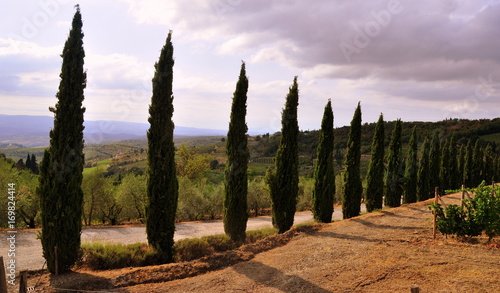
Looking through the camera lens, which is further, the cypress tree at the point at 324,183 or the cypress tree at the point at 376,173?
the cypress tree at the point at 376,173

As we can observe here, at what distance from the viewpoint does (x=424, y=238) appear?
432 inches

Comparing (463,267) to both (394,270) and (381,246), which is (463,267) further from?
(381,246)

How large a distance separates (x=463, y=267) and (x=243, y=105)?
9.97 m

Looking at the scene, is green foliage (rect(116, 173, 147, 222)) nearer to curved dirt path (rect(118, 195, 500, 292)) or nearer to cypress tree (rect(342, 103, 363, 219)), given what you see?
cypress tree (rect(342, 103, 363, 219))

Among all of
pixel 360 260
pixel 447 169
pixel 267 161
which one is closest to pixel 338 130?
pixel 267 161

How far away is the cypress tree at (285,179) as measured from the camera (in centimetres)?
1528

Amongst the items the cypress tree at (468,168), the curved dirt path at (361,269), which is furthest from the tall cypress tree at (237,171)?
the cypress tree at (468,168)

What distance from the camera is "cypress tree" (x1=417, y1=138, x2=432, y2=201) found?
2722 cm

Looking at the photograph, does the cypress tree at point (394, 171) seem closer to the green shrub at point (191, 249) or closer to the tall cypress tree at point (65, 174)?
the green shrub at point (191, 249)

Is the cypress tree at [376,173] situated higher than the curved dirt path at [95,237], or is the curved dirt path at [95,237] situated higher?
the cypress tree at [376,173]

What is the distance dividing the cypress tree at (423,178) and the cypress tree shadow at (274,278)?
921 inches

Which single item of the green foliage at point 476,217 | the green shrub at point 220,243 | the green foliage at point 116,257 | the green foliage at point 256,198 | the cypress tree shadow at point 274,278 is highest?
the green foliage at point 476,217

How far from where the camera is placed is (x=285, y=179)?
1541cm

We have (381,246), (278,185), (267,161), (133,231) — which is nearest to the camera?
(381,246)
